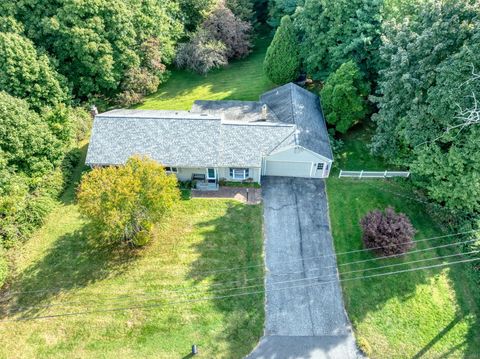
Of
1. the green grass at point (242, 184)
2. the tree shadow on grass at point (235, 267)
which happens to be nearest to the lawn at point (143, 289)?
the tree shadow on grass at point (235, 267)

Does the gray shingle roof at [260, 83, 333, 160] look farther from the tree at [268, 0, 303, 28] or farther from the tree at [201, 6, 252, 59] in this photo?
the tree at [268, 0, 303, 28]

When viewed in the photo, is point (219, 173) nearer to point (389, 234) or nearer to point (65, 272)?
point (65, 272)

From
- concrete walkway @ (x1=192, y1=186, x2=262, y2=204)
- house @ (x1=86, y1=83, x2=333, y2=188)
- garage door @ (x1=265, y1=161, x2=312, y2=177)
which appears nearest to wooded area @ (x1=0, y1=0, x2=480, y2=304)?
house @ (x1=86, y1=83, x2=333, y2=188)

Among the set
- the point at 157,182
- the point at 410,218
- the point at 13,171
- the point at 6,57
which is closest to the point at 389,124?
the point at 410,218

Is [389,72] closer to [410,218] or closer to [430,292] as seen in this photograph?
[410,218]

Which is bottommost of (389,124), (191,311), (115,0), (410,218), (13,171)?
(191,311)

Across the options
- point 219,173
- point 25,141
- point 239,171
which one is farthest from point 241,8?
point 25,141

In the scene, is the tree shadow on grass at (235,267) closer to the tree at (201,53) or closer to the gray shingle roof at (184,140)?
the gray shingle roof at (184,140)

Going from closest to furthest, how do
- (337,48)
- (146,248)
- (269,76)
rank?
(146,248), (337,48), (269,76)

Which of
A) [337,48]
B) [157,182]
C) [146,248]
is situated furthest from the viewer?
[337,48]

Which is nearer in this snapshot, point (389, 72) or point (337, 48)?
point (389, 72)
